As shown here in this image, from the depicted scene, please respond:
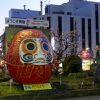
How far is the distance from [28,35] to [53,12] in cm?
7687

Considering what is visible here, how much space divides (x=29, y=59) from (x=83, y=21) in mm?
72123

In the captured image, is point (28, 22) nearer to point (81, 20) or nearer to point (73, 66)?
point (73, 66)

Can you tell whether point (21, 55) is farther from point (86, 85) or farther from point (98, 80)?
point (98, 80)

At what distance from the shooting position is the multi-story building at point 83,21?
88.2 metres

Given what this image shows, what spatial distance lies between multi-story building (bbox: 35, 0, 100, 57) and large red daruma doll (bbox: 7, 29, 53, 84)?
6633 centimetres

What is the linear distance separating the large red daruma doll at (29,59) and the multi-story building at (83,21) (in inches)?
2612

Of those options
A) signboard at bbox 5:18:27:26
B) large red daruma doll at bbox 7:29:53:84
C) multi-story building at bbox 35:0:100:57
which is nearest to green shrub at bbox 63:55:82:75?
signboard at bbox 5:18:27:26

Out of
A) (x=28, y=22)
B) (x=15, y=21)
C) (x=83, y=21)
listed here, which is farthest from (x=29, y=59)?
(x=83, y=21)

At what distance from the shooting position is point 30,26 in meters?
25.4

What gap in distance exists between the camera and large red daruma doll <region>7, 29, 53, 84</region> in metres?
19.6

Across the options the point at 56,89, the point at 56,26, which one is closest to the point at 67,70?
the point at 56,89

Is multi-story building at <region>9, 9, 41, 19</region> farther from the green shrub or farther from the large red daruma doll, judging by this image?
the large red daruma doll

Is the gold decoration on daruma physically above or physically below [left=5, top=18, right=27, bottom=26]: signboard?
below

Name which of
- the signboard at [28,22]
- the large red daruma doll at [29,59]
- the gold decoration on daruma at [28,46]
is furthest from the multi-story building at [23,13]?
the gold decoration on daruma at [28,46]
